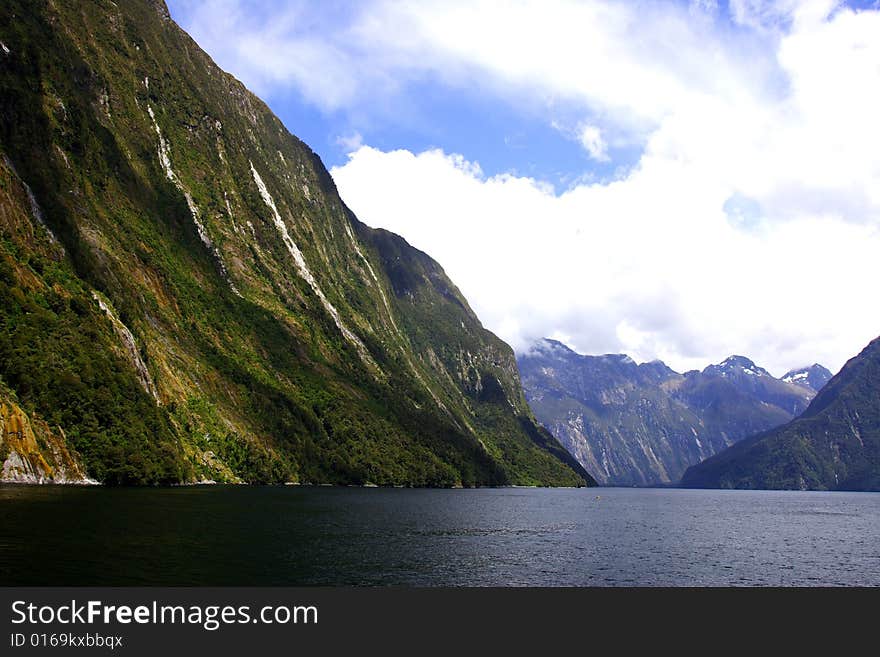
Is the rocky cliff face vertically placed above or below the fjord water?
above

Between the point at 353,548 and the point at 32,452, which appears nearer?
the point at 353,548

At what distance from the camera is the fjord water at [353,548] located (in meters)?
54.6

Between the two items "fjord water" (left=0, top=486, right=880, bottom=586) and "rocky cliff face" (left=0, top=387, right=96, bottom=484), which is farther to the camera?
"rocky cliff face" (left=0, top=387, right=96, bottom=484)

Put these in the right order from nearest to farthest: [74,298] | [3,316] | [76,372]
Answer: [3,316] < [76,372] < [74,298]

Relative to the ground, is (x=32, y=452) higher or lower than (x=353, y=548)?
higher

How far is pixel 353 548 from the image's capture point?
77438 millimetres

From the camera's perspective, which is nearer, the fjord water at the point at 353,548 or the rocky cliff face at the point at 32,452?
the fjord water at the point at 353,548

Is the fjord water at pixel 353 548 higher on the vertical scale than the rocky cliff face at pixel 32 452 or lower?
lower

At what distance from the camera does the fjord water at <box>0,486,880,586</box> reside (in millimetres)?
54616

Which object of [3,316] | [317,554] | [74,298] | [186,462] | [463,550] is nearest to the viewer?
[317,554]
